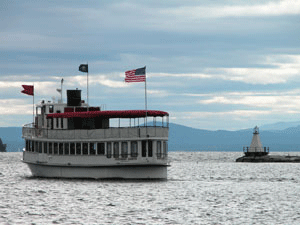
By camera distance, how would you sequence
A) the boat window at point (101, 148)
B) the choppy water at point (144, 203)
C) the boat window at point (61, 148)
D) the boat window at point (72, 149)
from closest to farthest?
the choppy water at point (144, 203) → the boat window at point (101, 148) → the boat window at point (72, 149) → the boat window at point (61, 148)

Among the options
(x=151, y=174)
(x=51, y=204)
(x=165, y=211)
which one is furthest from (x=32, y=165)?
(x=165, y=211)

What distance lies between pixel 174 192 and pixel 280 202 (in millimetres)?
9811

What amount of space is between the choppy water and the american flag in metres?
9.30

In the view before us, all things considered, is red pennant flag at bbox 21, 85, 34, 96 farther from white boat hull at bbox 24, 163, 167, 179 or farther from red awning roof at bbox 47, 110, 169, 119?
white boat hull at bbox 24, 163, 167, 179

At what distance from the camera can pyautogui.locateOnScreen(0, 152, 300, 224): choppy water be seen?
42.0m

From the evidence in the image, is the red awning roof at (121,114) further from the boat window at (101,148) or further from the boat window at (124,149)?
the boat window at (124,149)

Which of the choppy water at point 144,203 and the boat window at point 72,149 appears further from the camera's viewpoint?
the boat window at point 72,149

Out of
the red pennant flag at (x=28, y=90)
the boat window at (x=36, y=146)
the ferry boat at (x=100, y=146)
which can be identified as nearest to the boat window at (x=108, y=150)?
the ferry boat at (x=100, y=146)

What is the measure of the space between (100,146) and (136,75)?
731 centimetres

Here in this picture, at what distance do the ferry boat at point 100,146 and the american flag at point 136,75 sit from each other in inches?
118

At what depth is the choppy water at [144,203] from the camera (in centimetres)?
4197

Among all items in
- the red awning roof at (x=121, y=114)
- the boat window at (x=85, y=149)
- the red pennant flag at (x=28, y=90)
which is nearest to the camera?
the red awning roof at (x=121, y=114)

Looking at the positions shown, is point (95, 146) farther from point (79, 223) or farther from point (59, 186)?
point (79, 223)

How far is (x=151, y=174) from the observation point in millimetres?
62000
